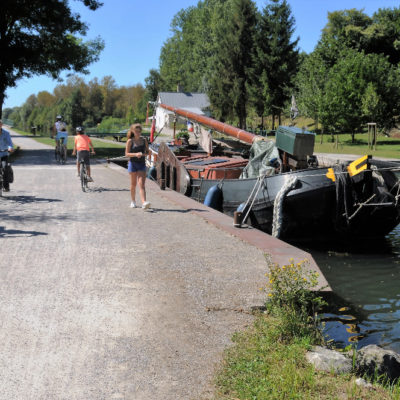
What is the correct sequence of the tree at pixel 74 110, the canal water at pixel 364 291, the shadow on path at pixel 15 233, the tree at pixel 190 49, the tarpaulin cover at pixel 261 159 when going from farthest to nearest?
the tree at pixel 74 110
the tree at pixel 190 49
the tarpaulin cover at pixel 261 159
the shadow on path at pixel 15 233
the canal water at pixel 364 291

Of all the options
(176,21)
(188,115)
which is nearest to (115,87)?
(176,21)

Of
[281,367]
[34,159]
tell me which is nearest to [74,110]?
[34,159]

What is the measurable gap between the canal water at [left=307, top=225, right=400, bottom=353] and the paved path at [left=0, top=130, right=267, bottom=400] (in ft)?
3.64

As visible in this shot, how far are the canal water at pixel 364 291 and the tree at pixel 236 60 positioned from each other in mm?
48954

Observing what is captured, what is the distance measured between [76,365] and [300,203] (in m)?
7.51

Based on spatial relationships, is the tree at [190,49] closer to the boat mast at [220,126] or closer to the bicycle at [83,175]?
the boat mast at [220,126]

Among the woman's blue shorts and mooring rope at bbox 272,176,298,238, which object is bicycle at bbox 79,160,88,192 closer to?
the woman's blue shorts

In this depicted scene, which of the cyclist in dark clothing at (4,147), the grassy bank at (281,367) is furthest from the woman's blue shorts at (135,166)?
the grassy bank at (281,367)

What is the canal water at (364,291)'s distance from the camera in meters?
5.93

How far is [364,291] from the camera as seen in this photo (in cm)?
813

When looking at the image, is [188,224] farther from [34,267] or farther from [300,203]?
[34,267]

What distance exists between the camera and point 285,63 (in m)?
58.3

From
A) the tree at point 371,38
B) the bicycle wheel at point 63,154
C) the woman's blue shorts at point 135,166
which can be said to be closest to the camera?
the woman's blue shorts at point 135,166

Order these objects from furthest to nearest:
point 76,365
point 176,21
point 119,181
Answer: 1. point 176,21
2. point 119,181
3. point 76,365
